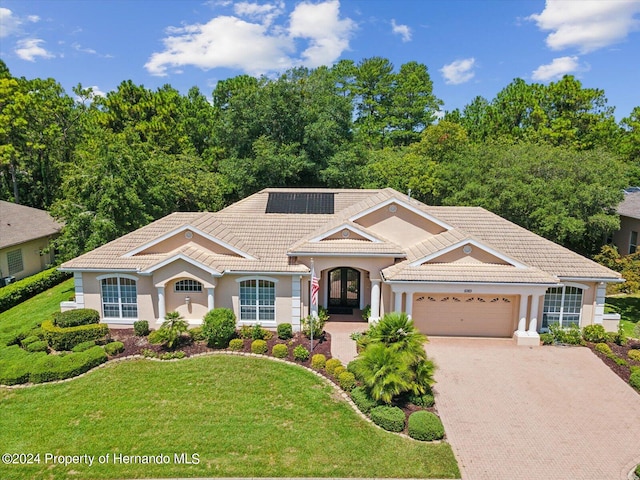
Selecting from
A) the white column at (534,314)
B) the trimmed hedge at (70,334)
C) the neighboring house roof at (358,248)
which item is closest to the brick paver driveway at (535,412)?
the white column at (534,314)

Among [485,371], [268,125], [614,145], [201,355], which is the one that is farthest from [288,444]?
[614,145]

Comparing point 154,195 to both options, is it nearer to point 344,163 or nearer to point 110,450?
point 344,163

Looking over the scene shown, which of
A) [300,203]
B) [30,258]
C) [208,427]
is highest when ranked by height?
[300,203]

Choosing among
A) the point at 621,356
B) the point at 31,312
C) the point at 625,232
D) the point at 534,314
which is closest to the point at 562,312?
the point at 534,314

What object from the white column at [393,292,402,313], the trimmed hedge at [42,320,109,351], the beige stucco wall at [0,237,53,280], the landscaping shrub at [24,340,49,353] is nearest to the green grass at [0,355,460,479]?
the trimmed hedge at [42,320,109,351]

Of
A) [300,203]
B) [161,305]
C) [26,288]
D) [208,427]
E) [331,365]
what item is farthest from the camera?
[300,203]

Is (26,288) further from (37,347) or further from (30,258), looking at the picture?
(37,347)
